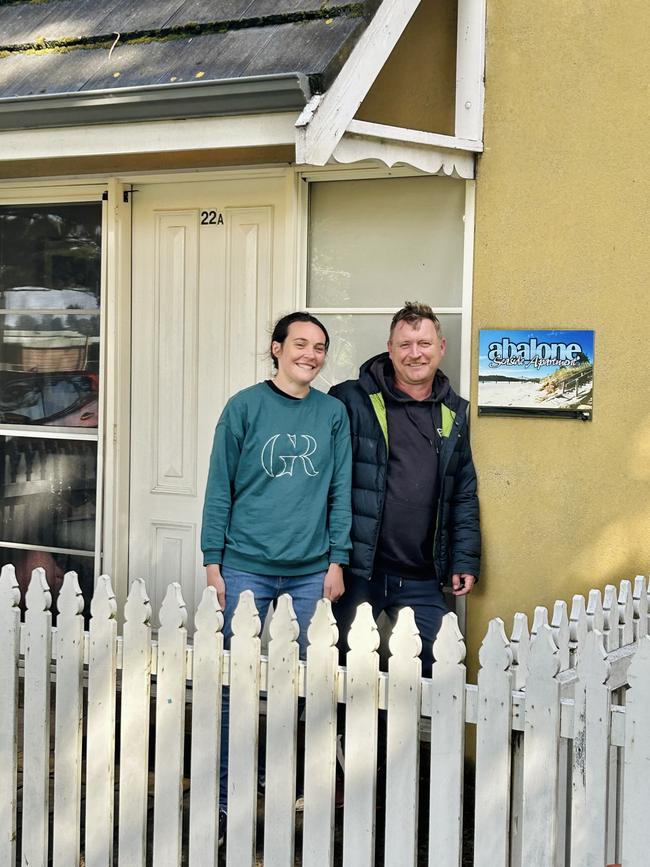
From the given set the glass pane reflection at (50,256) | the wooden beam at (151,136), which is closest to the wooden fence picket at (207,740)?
the wooden beam at (151,136)

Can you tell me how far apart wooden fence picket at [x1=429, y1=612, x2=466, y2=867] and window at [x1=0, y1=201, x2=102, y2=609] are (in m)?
3.19

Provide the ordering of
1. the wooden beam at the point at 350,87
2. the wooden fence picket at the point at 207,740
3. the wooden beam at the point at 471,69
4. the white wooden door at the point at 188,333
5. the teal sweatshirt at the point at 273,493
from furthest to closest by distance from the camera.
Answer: the white wooden door at the point at 188,333, the wooden beam at the point at 471,69, the teal sweatshirt at the point at 273,493, the wooden beam at the point at 350,87, the wooden fence picket at the point at 207,740

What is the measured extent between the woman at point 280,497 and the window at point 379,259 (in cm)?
88

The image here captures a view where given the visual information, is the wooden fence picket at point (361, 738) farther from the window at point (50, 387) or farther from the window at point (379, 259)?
the window at point (50, 387)

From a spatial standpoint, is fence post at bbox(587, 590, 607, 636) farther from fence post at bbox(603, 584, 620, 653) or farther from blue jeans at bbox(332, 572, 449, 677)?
blue jeans at bbox(332, 572, 449, 677)

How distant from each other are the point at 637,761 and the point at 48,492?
13.9 ft

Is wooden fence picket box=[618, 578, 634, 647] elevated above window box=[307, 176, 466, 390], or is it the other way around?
window box=[307, 176, 466, 390]

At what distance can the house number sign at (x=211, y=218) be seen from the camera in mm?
→ 6160

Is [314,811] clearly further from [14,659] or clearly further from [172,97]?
[172,97]

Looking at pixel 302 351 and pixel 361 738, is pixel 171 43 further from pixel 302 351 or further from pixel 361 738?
pixel 361 738

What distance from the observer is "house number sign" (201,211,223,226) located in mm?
6160

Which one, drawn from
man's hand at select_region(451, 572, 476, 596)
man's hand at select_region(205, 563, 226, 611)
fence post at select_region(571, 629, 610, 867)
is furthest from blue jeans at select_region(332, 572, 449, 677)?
fence post at select_region(571, 629, 610, 867)

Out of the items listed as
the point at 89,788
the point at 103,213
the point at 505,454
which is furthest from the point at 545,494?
the point at 103,213

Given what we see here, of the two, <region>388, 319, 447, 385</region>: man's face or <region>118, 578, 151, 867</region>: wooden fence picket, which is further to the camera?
<region>388, 319, 447, 385</region>: man's face
